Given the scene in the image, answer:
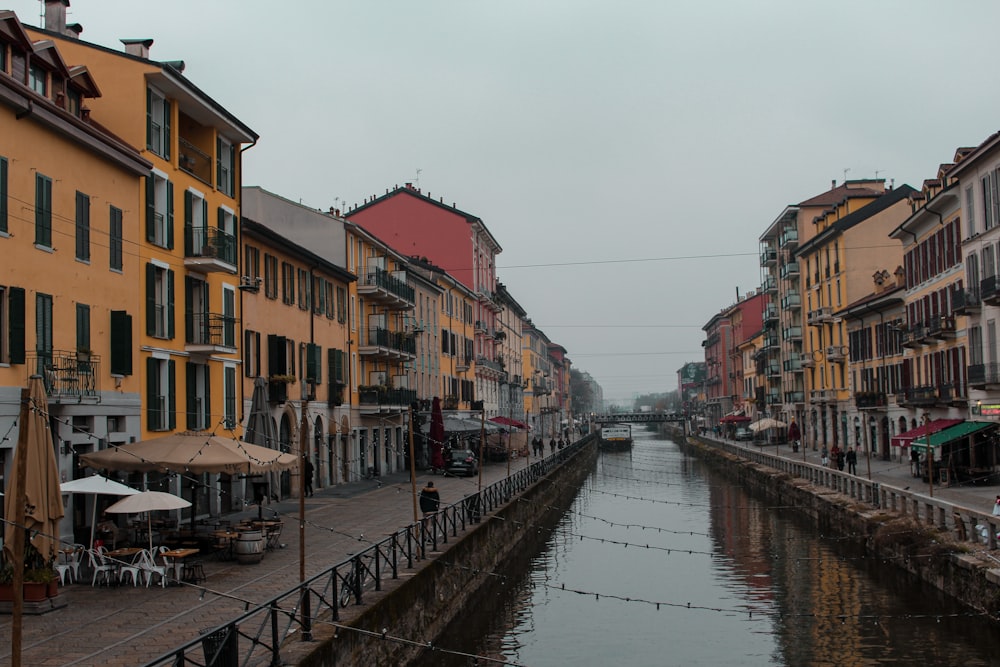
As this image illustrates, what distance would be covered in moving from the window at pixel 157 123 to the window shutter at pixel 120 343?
5091 millimetres

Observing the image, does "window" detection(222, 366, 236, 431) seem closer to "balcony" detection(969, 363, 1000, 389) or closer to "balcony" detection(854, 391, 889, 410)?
"balcony" detection(969, 363, 1000, 389)

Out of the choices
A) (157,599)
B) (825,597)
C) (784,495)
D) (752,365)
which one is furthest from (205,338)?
(752,365)

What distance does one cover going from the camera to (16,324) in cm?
1977

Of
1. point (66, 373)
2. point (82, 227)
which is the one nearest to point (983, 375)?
point (82, 227)

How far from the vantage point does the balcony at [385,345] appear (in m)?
48.3

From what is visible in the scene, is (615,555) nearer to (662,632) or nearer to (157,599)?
(662,632)

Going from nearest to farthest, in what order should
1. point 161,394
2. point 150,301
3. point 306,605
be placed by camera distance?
point 306,605, point 150,301, point 161,394

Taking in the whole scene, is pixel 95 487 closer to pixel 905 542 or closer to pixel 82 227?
pixel 82 227

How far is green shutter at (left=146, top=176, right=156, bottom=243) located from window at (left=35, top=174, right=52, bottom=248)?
16.7 feet

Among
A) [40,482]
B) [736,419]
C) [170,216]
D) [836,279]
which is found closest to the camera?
[40,482]

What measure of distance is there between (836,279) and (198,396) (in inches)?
1959

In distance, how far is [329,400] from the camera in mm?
43031

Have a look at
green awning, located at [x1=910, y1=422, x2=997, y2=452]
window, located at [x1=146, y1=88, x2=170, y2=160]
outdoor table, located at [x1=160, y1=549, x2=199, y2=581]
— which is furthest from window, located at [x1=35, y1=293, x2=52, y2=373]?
green awning, located at [x1=910, y1=422, x2=997, y2=452]

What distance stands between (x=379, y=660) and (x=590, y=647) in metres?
6.60
